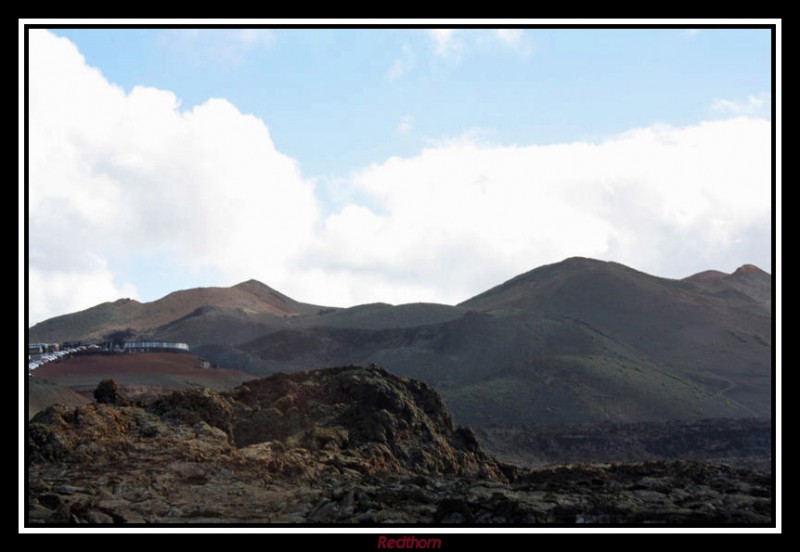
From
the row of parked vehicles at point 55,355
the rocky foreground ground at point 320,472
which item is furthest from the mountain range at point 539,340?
the rocky foreground ground at point 320,472

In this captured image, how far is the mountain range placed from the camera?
7338cm

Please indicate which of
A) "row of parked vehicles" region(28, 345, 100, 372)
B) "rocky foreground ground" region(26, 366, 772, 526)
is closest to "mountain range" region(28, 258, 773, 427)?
"row of parked vehicles" region(28, 345, 100, 372)

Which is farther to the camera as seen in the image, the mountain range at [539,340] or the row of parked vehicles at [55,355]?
the row of parked vehicles at [55,355]

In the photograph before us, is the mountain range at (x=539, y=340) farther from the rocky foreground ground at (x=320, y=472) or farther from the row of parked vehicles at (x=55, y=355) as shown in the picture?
the rocky foreground ground at (x=320, y=472)

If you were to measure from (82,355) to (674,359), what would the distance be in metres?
54.6

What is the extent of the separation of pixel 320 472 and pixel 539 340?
Answer: 212ft

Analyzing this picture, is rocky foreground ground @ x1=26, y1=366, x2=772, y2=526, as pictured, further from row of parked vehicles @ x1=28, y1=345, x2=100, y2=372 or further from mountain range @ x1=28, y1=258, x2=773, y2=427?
row of parked vehicles @ x1=28, y1=345, x2=100, y2=372

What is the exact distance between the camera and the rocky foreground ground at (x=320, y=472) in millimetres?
21094

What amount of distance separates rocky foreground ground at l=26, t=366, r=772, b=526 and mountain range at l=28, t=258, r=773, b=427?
34854mm

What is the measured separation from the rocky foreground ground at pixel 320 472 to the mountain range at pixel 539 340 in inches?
1372

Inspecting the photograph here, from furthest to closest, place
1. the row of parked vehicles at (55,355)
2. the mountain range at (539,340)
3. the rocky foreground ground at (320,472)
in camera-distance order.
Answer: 1. the row of parked vehicles at (55,355)
2. the mountain range at (539,340)
3. the rocky foreground ground at (320,472)
